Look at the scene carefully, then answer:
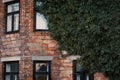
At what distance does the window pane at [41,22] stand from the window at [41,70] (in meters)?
1.77

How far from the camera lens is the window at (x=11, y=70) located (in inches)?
760

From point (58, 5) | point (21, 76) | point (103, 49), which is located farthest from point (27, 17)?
point (103, 49)

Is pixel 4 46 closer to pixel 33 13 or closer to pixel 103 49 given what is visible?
pixel 33 13

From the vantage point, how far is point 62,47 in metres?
18.8

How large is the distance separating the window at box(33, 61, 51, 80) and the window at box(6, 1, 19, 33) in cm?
214

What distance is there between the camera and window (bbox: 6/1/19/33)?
64.7ft

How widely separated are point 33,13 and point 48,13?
774 millimetres

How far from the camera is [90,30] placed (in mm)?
17594

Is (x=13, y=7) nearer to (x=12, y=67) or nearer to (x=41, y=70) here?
(x=12, y=67)

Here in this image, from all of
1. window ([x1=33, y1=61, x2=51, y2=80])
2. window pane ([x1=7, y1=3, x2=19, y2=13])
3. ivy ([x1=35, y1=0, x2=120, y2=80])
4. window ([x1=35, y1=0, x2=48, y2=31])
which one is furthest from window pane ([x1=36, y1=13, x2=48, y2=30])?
window ([x1=33, y1=61, x2=51, y2=80])

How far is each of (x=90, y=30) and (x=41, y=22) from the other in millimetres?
2983

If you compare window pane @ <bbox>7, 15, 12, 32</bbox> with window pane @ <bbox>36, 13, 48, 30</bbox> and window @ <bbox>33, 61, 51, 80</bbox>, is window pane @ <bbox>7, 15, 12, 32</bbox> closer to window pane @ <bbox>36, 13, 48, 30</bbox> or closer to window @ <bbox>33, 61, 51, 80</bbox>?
window pane @ <bbox>36, 13, 48, 30</bbox>

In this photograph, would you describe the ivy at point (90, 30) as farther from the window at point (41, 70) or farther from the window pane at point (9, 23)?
the window pane at point (9, 23)

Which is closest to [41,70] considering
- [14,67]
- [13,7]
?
[14,67]
